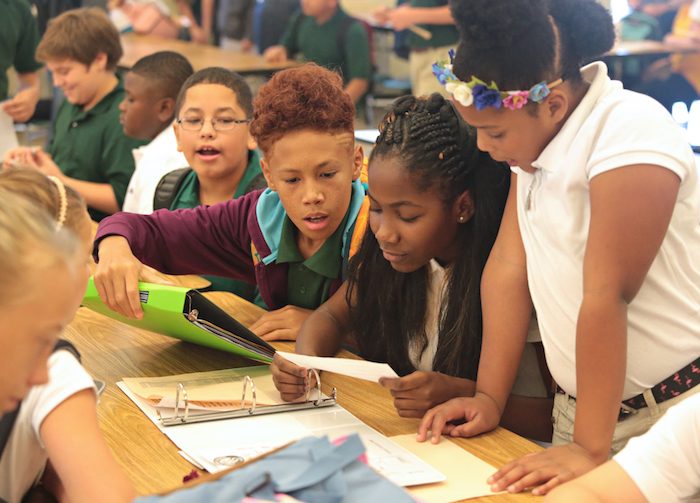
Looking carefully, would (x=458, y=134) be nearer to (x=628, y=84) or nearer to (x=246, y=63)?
(x=246, y=63)

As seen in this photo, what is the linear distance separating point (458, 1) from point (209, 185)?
4.70 feet

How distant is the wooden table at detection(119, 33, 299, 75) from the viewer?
588 cm

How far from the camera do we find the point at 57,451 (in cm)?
126

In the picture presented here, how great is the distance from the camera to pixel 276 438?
157 cm

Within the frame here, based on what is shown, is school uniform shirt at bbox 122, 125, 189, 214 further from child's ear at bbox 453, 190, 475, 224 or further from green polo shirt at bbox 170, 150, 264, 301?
child's ear at bbox 453, 190, 475, 224

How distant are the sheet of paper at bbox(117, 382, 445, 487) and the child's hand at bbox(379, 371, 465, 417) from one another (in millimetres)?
74

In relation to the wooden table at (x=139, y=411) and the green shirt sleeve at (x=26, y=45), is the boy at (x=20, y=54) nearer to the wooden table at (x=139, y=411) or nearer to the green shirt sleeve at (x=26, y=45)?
the green shirt sleeve at (x=26, y=45)

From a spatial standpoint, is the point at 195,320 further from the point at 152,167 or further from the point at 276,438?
the point at 152,167

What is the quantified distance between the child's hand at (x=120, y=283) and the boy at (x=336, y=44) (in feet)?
15.2

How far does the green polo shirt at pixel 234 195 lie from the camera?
2.69 meters

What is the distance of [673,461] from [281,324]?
1035mm

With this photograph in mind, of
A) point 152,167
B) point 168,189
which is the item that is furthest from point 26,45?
point 168,189

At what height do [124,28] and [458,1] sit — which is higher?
[458,1]

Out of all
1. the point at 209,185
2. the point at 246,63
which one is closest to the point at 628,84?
the point at 246,63
